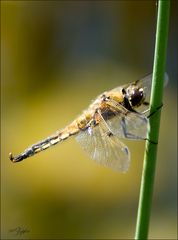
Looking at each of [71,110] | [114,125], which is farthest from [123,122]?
[71,110]

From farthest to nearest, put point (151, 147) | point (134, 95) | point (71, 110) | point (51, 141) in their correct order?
point (71, 110)
point (51, 141)
point (134, 95)
point (151, 147)

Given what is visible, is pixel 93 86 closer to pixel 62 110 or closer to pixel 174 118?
pixel 62 110

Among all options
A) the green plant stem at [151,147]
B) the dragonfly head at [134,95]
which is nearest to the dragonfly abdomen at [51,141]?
the dragonfly head at [134,95]

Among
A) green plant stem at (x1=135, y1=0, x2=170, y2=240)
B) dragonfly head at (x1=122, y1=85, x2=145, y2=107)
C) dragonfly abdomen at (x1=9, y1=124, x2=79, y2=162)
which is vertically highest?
dragonfly head at (x1=122, y1=85, x2=145, y2=107)

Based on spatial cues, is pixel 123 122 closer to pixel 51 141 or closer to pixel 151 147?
pixel 51 141

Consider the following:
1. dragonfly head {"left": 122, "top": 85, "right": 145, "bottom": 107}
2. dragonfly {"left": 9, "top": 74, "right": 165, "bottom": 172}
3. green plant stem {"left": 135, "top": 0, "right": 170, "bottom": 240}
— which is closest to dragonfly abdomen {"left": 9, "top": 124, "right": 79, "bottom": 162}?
dragonfly {"left": 9, "top": 74, "right": 165, "bottom": 172}

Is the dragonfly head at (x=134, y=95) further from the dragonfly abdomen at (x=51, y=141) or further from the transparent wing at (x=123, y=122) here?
the dragonfly abdomen at (x=51, y=141)

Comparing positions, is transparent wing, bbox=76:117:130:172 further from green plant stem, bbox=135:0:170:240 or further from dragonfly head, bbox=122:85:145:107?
green plant stem, bbox=135:0:170:240
